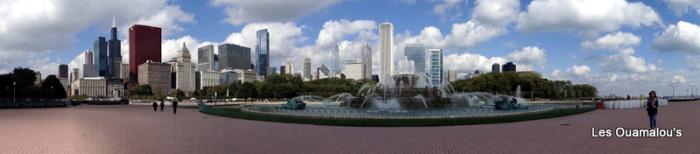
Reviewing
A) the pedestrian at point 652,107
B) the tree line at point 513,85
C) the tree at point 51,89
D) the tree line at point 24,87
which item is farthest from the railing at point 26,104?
the tree line at point 513,85

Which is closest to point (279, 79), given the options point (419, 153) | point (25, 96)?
point (25, 96)

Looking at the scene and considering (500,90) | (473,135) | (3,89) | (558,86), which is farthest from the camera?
(558,86)

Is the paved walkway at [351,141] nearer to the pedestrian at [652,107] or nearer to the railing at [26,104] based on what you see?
the pedestrian at [652,107]

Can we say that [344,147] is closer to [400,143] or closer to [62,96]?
[400,143]

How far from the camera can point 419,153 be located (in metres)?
13.5

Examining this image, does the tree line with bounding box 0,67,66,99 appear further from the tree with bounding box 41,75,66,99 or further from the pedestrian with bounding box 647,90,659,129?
the pedestrian with bounding box 647,90,659,129

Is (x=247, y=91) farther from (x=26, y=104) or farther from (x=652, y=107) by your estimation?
(x=652, y=107)

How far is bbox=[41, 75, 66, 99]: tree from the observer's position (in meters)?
82.6

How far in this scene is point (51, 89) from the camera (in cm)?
8494

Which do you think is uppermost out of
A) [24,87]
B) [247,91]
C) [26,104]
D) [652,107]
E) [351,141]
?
[24,87]

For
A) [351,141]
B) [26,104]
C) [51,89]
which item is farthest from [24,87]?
[351,141]

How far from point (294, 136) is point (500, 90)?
3507 inches

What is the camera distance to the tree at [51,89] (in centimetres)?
8256

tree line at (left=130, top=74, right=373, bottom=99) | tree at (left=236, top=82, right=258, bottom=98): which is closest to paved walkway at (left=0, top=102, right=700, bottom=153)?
tree line at (left=130, top=74, right=373, bottom=99)
